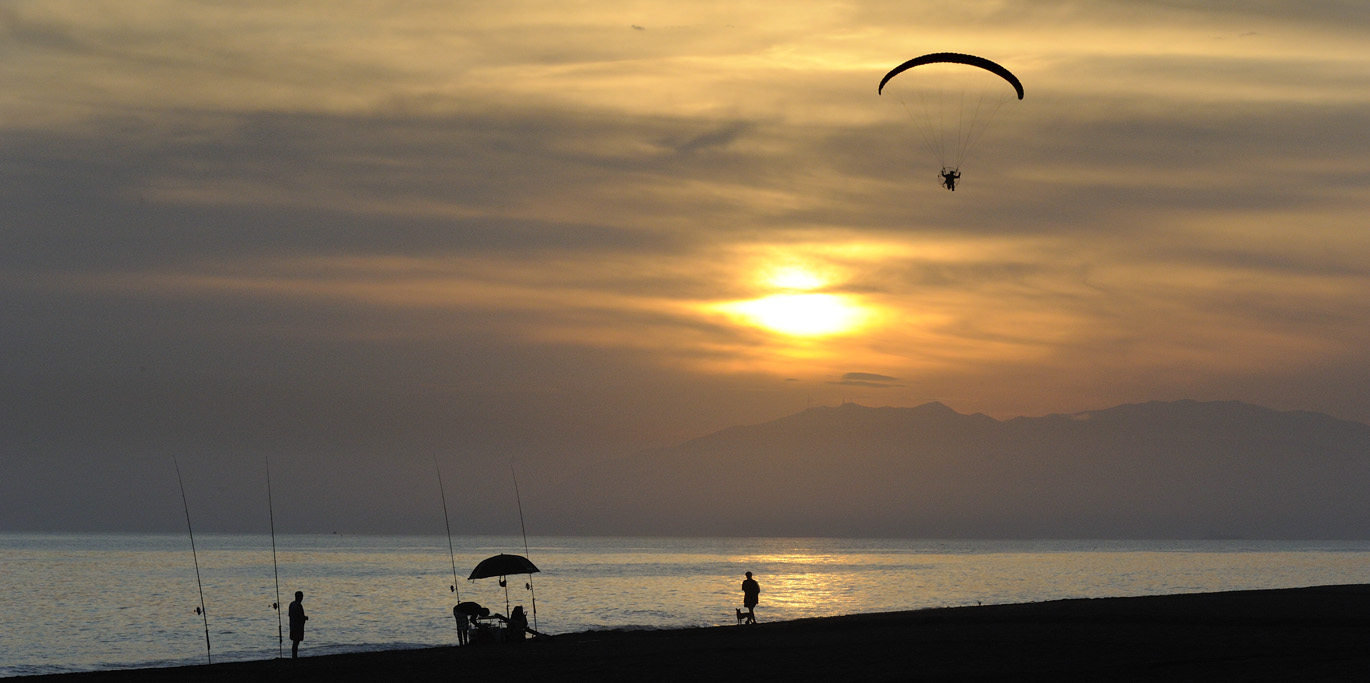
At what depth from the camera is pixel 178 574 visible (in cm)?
11988

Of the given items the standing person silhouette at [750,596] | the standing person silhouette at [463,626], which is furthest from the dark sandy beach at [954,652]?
the standing person silhouette at [750,596]

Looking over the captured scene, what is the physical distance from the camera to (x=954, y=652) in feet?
73.6

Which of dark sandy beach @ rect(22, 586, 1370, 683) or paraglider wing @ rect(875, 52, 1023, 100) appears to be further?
paraglider wing @ rect(875, 52, 1023, 100)

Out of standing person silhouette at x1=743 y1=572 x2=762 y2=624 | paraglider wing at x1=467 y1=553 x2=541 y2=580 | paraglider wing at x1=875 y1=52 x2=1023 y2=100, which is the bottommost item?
standing person silhouette at x1=743 y1=572 x2=762 y2=624

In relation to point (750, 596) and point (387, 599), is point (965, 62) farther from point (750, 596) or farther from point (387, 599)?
point (387, 599)

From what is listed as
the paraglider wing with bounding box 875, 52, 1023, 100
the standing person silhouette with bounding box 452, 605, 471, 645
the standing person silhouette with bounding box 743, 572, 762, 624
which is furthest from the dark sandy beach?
the paraglider wing with bounding box 875, 52, 1023, 100

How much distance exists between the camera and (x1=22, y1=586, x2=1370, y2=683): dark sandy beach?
19.1m

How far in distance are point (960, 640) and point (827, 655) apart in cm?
316

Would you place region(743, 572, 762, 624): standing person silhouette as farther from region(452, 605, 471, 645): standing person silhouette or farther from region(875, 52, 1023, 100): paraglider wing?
region(875, 52, 1023, 100): paraglider wing

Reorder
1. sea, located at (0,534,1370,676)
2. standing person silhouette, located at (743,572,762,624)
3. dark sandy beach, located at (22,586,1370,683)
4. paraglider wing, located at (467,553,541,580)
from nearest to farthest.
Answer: dark sandy beach, located at (22,586,1370,683), paraglider wing, located at (467,553,541,580), standing person silhouette, located at (743,572,762,624), sea, located at (0,534,1370,676)

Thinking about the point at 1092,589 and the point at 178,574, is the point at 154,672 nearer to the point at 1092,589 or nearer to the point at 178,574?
the point at 1092,589

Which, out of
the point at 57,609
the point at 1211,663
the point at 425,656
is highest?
the point at 57,609

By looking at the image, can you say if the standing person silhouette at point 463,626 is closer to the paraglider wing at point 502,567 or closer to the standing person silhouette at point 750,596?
the paraglider wing at point 502,567

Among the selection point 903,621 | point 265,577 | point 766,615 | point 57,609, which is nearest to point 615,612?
point 766,615
